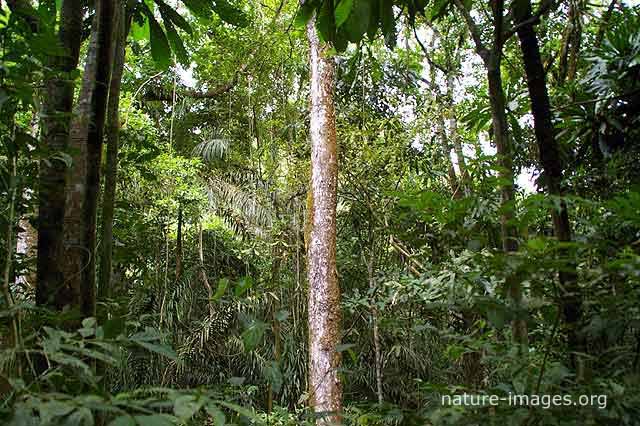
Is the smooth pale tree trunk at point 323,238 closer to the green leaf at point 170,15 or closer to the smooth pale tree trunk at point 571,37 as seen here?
the smooth pale tree trunk at point 571,37

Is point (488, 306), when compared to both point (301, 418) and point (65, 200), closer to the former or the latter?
point (301, 418)

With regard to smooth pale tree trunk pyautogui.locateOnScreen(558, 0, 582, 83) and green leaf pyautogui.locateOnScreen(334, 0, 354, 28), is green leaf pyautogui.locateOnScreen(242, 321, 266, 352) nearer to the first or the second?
green leaf pyautogui.locateOnScreen(334, 0, 354, 28)

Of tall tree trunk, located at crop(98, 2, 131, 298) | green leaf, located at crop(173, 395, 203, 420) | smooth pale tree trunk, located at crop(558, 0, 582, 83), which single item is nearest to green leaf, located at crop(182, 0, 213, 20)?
tall tree trunk, located at crop(98, 2, 131, 298)

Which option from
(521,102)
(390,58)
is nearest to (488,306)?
(521,102)

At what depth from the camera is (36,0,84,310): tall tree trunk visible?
1.39 meters

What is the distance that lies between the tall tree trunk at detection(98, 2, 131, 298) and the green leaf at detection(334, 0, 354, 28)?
778 mm

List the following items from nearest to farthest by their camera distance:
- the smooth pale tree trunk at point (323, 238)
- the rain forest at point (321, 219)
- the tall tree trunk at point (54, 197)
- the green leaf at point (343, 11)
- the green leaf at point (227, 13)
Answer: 1. the rain forest at point (321, 219)
2. the tall tree trunk at point (54, 197)
3. the green leaf at point (343, 11)
4. the green leaf at point (227, 13)
5. the smooth pale tree trunk at point (323, 238)

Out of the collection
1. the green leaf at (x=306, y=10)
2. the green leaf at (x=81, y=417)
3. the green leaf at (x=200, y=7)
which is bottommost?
the green leaf at (x=81, y=417)

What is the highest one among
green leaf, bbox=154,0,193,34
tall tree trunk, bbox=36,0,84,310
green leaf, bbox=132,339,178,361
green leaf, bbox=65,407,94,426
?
green leaf, bbox=154,0,193,34

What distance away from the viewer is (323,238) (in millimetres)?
4809

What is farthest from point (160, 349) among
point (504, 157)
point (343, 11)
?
point (343, 11)

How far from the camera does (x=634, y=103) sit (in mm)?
2879

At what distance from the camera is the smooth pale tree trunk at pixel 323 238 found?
4500mm

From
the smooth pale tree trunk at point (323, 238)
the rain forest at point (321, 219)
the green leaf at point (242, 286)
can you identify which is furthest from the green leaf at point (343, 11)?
the smooth pale tree trunk at point (323, 238)
